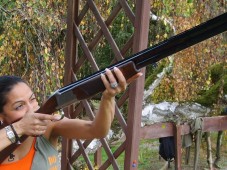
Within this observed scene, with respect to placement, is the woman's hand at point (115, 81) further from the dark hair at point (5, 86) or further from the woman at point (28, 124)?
the dark hair at point (5, 86)

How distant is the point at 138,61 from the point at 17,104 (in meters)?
0.49

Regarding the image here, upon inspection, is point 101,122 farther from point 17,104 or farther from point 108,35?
point 108,35

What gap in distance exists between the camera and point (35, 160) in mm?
1331

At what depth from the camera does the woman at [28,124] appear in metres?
1.23

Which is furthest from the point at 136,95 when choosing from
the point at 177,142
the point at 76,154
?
the point at 177,142

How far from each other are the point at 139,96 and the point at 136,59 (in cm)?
84

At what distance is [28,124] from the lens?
47.6 inches

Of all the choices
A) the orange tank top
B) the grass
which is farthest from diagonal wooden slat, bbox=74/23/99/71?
the grass

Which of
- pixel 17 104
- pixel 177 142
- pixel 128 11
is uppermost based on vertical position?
pixel 128 11

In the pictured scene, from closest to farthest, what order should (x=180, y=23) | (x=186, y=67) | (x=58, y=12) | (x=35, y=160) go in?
(x=35, y=160) → (x=58, y=12) → (x=180, y=23) → (x=186, y=67)

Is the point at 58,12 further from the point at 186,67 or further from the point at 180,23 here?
the point at 186,67

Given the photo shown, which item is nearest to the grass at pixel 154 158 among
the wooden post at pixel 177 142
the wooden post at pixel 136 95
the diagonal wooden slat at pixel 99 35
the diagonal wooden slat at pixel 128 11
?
the wooden post at pixel 177 142

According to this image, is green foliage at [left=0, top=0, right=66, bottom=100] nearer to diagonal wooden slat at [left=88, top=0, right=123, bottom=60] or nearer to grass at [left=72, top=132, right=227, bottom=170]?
diagonal wooden slat at [left=88, top=0, right=123, bottom=60]

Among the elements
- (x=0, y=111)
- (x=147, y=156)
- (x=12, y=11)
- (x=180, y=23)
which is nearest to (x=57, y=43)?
(x=12, y=11)
